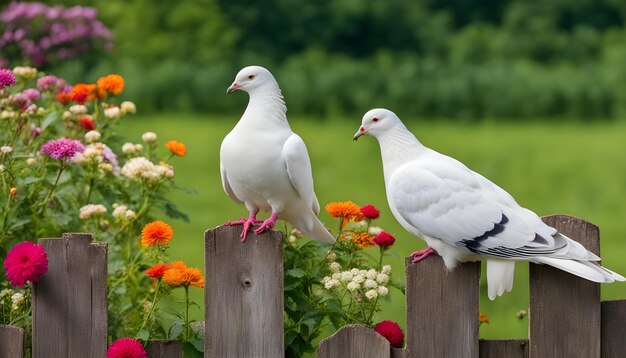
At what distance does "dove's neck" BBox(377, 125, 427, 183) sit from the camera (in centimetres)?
297

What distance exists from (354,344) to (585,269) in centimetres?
57

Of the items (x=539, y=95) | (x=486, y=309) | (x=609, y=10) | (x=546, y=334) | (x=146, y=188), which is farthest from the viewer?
(x=609, y=10)

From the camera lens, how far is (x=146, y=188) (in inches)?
143

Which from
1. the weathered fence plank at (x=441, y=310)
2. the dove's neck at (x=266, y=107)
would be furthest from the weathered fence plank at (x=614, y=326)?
the dove's neck at (x=266, y=107)

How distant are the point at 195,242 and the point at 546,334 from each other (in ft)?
16.7

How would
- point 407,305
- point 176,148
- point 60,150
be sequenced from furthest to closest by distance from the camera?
point 176,148 < point 60,150 < point 407,305

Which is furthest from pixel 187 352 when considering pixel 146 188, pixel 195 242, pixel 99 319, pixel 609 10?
pixel 609 10

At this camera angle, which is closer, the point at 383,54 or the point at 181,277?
the point at 181,277

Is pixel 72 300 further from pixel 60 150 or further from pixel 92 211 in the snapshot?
pixel 92 211

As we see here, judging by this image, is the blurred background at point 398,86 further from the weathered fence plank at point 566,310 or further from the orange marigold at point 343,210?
the weathered fence plank at point 566,310

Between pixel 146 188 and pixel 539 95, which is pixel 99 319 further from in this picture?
pixel 539 95

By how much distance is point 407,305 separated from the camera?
8.89 feet

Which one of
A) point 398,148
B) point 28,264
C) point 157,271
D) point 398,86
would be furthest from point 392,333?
point 398,86

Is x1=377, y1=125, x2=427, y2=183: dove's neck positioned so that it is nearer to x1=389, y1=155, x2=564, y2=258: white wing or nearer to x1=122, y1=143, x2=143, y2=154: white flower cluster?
x1=389, y1=155, x2=564, y2=258: white wing
